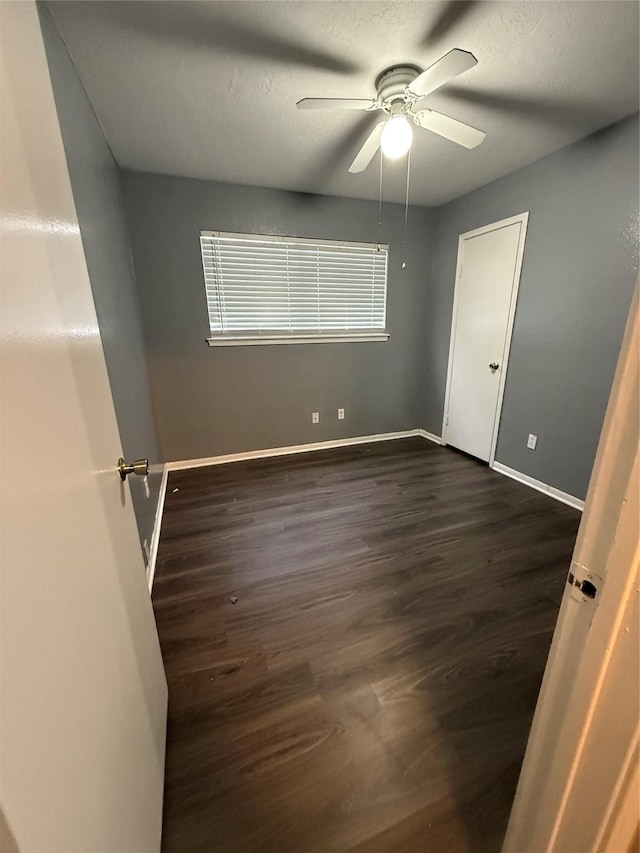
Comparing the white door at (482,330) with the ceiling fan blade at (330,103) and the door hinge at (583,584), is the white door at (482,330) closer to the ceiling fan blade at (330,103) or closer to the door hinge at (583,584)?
the ceiling fan blade at (330,103)

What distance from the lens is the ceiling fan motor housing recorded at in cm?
158

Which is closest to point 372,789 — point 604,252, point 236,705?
point 236,705

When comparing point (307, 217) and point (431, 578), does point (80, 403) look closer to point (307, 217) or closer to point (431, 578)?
point (431, 578)

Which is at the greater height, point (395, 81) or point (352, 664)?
point (395, 81)

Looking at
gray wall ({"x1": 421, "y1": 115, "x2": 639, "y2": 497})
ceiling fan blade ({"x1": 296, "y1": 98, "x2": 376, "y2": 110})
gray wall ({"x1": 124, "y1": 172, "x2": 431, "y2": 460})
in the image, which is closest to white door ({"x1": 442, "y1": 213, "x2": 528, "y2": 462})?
gray wall ({"x1": 421, "y1": 115, "x2": 639, "y2": 497})

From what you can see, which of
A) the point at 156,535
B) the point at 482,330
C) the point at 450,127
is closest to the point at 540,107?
the point at 450,127

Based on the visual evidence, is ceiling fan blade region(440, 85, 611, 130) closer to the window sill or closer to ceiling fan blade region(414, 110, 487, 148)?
ceiling fan blade region(414, 110, 487, 148)

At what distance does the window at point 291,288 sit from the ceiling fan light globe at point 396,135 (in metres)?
1.55

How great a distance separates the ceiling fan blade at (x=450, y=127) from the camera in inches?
65.3

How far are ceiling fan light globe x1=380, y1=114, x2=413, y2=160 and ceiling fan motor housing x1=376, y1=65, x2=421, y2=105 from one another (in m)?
0.09

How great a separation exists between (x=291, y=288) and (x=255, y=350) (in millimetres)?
673

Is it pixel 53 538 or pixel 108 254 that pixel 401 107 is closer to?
pixel 108 254

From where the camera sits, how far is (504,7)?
4.26ft

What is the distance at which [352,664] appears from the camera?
1383mm
